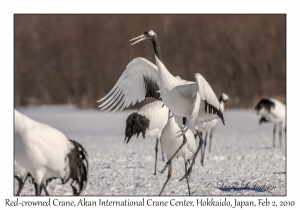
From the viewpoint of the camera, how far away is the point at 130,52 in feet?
78.7

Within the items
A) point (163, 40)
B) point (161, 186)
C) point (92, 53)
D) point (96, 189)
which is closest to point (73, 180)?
point (96, 189)

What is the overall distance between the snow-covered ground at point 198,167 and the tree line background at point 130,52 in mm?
7924

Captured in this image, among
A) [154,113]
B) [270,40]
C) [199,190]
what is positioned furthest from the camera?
[270,40]

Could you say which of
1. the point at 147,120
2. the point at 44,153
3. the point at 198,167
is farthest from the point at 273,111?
the point at 44,153

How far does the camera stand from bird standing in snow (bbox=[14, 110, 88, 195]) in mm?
4590

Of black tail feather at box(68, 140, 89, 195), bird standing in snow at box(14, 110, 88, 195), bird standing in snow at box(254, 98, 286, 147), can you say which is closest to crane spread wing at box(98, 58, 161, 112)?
black tail feather at box(68, 140, 89, 195)

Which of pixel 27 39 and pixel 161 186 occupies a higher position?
pixel 27 39

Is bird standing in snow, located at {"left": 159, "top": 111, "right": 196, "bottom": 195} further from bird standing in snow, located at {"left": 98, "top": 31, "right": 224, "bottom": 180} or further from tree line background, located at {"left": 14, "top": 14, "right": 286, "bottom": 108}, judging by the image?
tree line background, located at {"left": 14, "top": 14, "right": 286, "bottom": 108}

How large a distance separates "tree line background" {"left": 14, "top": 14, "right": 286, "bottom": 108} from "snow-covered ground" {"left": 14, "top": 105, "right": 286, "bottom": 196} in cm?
792

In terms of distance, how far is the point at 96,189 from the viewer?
19.5ft

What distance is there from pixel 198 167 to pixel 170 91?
2.30 metres

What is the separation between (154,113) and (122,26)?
17395mm

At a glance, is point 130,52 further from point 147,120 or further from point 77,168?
point 77,168
